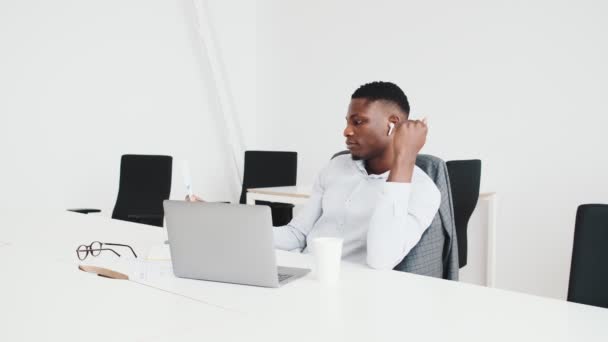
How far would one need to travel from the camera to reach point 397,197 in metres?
1.49

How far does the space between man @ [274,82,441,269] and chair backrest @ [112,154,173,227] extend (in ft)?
5.65

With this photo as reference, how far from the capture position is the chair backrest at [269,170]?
4.06 metres

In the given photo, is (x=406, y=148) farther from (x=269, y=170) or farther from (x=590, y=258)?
(x=269, y=170)

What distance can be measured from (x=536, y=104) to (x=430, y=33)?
3.08 feet

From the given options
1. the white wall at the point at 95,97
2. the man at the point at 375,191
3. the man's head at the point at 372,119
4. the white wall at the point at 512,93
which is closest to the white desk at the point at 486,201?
the white wall at the point at 512,93

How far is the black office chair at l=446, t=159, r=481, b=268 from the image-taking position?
2615mm

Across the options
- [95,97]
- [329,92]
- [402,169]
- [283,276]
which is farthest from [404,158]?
[329,92]

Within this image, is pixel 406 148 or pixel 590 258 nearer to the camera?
pixel 590 258

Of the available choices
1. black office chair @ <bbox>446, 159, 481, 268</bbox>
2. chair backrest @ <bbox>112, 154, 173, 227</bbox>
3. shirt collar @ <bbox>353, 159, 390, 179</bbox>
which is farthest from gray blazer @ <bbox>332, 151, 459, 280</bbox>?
chair backrest @ <bbox>112, 154, 173, 227</bbox>

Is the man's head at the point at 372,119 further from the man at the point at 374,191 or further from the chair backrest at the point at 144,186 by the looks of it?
the chair backrest at the point at 144,186

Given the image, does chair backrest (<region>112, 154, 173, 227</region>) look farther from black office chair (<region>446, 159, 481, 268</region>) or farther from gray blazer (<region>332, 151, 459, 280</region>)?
gray blazer (<region>332, 151, 459, 280</region>)

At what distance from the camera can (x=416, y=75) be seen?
423cm

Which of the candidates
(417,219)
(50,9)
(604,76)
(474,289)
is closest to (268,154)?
(50,9)

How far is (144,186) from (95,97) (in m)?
1.10
